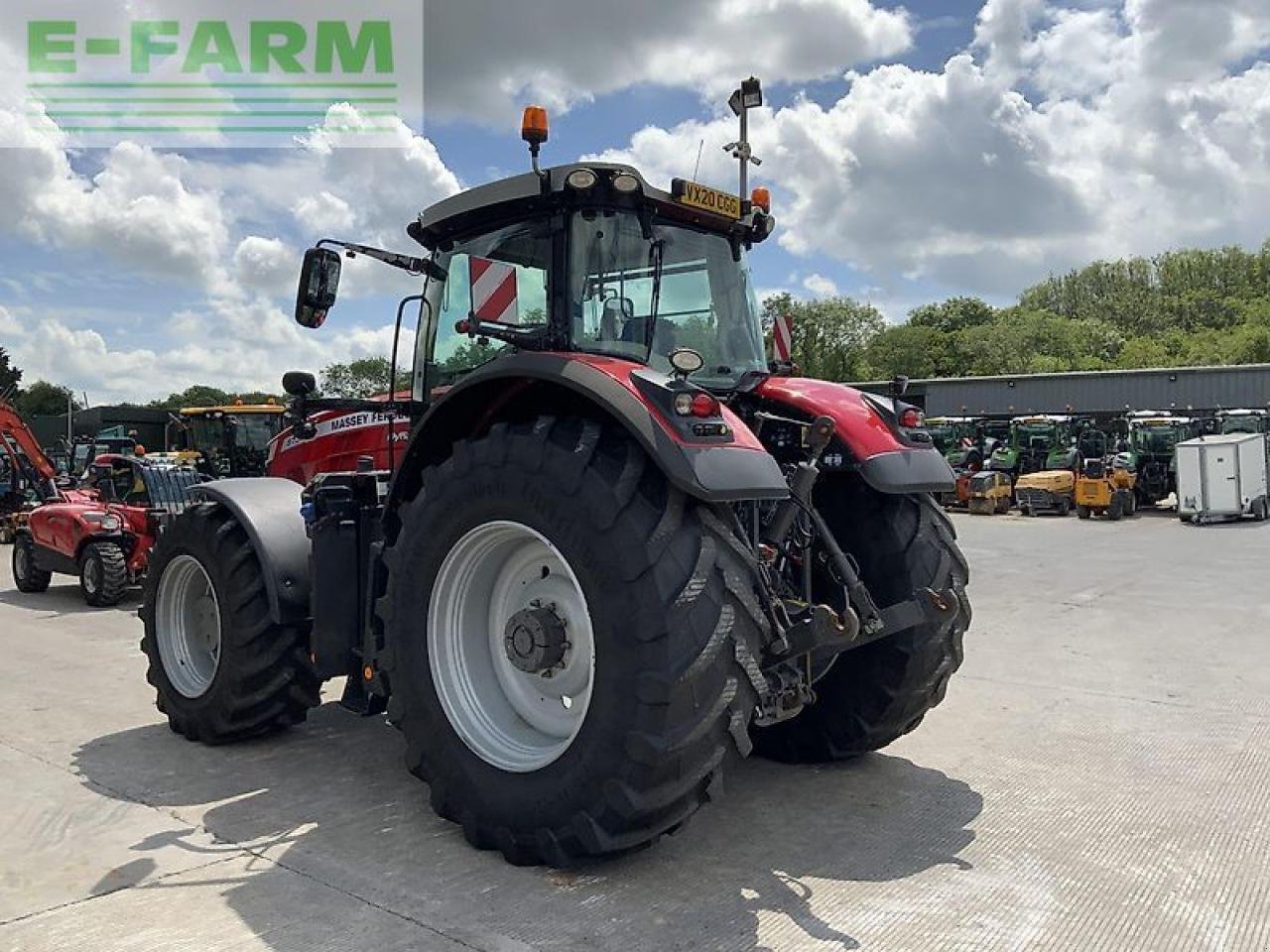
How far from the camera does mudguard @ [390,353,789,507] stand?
11.0 feet

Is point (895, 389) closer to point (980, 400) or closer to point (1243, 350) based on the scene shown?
point (980, 400)

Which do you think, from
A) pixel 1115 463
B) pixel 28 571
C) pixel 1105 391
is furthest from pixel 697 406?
pixel 1105 391

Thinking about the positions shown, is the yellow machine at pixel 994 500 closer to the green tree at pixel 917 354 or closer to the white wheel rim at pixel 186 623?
the white wheel rim at pixel 186 623

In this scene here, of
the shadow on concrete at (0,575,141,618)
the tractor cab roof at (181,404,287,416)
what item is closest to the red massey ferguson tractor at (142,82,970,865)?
the shadow on concrete at (0,575,141,618)

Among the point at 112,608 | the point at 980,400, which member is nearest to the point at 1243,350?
the point at 980,400

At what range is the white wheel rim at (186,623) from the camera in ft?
18.3

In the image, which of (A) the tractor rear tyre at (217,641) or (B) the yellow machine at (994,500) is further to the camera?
(B) the yellow machine at (994,500)

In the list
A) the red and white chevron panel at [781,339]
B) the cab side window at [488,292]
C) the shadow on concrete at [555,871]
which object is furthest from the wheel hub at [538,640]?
the red and white chevron panel at [781,339]

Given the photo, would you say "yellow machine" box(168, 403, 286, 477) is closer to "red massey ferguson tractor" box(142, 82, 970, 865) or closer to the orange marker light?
"red massey ferguson tractor" box(142, 82, 970, 865)

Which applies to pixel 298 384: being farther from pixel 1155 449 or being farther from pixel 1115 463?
pixel 1155 449

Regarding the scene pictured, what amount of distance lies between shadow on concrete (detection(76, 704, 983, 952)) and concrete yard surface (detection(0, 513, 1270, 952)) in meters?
0.01

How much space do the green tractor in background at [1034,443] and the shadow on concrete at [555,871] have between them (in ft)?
76.9

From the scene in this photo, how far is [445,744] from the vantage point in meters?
Answer: 3.95

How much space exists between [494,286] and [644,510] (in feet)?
4.87
